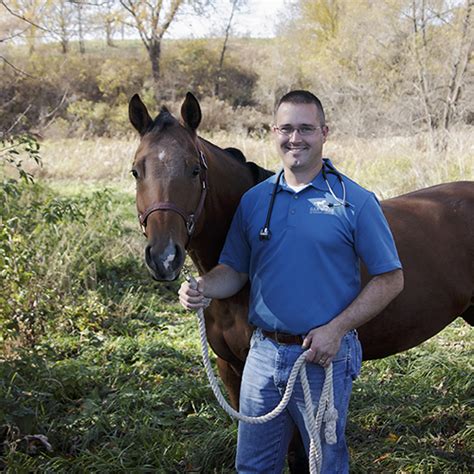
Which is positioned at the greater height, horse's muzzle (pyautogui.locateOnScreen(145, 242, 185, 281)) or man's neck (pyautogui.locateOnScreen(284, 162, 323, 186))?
man's neck (pyautogui.locateOnScreen(284, 162, 323, 186))

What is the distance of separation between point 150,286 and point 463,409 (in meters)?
3.74

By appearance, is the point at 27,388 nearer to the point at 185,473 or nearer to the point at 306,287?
the point at 185,473

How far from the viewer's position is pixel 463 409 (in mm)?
3814

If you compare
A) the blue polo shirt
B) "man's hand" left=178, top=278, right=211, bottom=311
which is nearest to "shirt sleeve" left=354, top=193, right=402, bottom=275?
the blue polo shirt

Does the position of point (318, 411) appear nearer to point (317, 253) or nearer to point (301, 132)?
point (317, 253)

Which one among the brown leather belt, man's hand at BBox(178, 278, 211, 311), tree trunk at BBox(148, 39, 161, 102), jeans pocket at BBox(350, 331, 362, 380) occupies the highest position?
tree trunk at BBox(148, 39, 161, 102)

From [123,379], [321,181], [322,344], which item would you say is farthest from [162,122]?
[123,379]

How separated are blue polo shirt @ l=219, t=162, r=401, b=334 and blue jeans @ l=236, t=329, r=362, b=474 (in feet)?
0.39

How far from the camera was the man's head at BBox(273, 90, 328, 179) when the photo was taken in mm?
2082

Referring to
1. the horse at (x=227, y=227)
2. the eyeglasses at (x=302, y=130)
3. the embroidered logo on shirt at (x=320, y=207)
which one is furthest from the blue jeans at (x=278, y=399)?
→ the eyeglasses at (x=302, y=130)

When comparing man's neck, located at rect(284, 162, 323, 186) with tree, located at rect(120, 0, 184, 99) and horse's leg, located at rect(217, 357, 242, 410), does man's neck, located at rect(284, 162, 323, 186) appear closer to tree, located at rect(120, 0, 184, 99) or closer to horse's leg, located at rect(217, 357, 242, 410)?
horse's leg, located at rect(217, 357, 242, 410)

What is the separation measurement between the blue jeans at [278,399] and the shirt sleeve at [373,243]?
0.31 metres

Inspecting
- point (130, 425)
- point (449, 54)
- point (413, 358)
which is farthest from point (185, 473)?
point (449, 54)

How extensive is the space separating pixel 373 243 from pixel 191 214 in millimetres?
712
